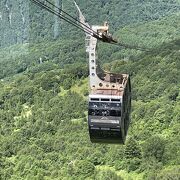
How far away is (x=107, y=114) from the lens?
2014 centimetres

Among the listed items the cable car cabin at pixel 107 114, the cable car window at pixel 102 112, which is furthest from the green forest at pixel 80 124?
the cable car window at pixel 102 112

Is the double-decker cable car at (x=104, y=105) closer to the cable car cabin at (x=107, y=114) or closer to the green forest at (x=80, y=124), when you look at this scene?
the cable car cabin at (x=107, y=114)

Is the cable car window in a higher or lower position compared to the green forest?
higher

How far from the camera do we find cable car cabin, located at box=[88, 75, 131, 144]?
20.0m

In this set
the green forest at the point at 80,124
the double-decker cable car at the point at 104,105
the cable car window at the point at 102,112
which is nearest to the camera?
the double-decker cable car at the point at 104,105

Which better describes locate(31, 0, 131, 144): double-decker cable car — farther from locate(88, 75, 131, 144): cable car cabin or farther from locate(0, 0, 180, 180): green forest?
locate(0, 0, 180, 180): green forest

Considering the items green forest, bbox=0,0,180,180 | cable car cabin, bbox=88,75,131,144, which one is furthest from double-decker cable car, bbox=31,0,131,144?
green forest, bbox=0,0,180,180

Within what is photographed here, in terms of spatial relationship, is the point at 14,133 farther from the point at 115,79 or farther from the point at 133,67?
the point at 115,79

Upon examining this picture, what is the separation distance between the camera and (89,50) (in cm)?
1966

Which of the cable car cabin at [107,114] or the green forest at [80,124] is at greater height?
the cable car cabin at [107,114]

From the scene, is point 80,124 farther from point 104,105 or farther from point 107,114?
point 104,105

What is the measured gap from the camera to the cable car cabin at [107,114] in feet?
65.6

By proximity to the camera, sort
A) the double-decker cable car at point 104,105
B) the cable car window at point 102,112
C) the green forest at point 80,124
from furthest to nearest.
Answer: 1. the green forest at point 80,124
2. the cable car window at point 102,112
3. the double-decker cable car at point 104,105

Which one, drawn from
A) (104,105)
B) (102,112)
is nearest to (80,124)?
(102,112)
